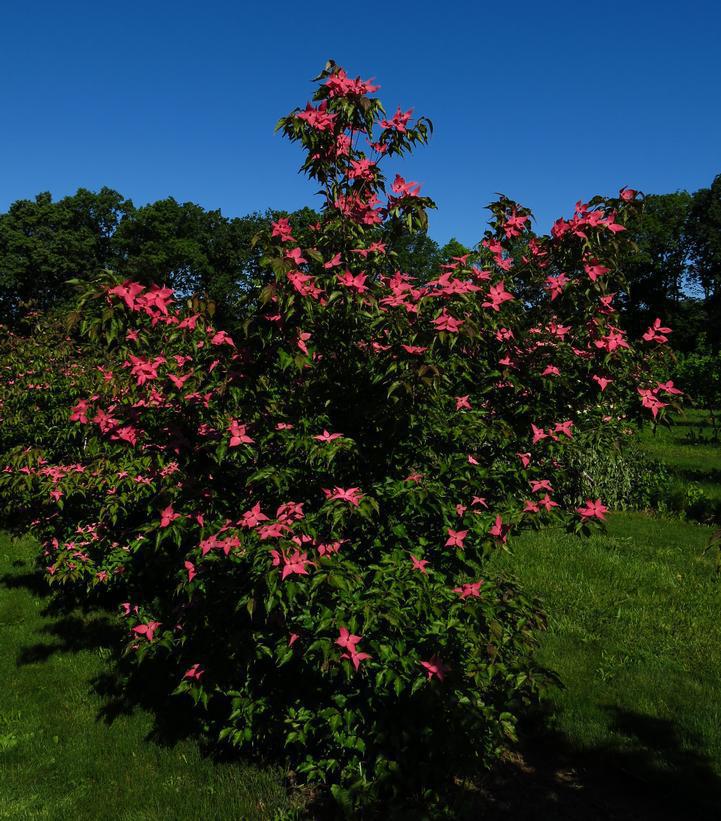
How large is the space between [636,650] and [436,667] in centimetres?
415

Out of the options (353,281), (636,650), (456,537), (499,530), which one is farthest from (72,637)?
(636,650)

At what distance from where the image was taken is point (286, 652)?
3.38 meters

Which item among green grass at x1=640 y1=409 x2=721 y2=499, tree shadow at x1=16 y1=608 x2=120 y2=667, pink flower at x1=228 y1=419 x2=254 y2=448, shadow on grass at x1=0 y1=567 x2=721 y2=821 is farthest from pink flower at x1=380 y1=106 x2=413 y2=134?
green grass at x1=640 y1=409 x2=721 y2=499

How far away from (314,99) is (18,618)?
693 cm

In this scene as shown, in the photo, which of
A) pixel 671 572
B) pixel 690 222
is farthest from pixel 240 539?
pixel 690 222

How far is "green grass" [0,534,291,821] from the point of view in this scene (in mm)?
4145

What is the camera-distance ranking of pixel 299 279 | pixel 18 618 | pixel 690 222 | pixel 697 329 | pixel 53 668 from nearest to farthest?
1. pixel 299 279
2. pixel 53 668
3. pixel 18 618
4. pixel 697 329
5. pixel 690 222

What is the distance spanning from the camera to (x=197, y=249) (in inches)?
1837

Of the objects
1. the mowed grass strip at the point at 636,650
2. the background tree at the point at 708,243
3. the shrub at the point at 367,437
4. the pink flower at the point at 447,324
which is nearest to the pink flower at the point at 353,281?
the shrub at the point at 367,437

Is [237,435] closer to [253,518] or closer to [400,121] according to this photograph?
[253,518]

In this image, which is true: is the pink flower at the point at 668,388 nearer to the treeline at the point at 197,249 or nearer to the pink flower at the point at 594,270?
the pink flower at the point at 594,270

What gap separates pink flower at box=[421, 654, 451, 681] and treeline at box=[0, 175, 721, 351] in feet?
127

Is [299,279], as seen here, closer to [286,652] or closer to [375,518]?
[375,518]

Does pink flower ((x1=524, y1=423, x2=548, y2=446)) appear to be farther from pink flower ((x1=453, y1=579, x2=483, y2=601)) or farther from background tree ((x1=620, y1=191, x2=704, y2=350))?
background tree ((x1=620, y1=191, x2=704, y2=350))
